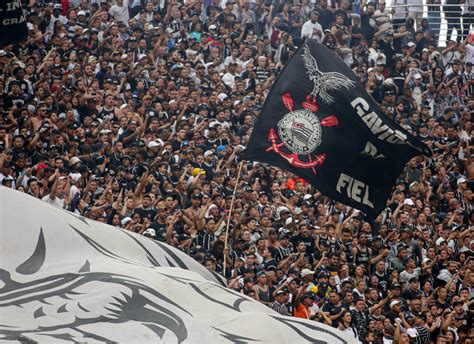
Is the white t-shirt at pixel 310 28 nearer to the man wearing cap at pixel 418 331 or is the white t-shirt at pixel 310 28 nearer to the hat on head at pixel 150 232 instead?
the man wearing cap at pixel 418 331

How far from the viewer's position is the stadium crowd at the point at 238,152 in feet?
48.8

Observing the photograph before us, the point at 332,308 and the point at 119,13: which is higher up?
the point at 119,13

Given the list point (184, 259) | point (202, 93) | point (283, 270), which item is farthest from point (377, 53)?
point (184, 259)

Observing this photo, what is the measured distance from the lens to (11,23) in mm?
13453

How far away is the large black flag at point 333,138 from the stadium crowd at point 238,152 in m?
0.82

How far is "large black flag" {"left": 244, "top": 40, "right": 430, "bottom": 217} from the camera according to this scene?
11688 mm

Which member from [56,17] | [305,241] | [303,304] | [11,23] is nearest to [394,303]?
[305,241]

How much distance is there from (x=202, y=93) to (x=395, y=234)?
4.68m

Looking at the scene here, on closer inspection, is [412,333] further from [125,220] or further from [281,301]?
[125,220]

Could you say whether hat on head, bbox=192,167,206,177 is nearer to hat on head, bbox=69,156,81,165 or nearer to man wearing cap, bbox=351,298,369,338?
hat on head, bbox=69,156,81,165

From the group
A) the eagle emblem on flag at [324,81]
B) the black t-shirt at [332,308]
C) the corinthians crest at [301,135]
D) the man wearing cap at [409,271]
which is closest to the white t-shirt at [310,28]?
the man wearing cap at [409,271]

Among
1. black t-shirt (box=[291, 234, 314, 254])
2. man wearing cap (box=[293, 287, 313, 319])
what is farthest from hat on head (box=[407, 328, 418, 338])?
black t-shirt (box=[291, 234, 314, 254])

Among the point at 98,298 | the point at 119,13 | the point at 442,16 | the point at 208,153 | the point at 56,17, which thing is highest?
the point at 442,16

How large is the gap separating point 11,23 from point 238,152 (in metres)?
5.41
